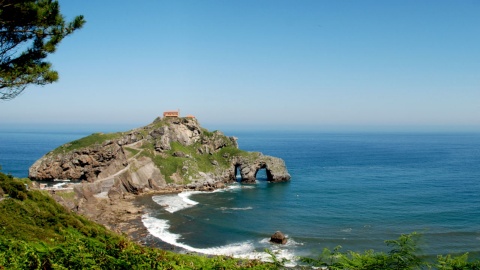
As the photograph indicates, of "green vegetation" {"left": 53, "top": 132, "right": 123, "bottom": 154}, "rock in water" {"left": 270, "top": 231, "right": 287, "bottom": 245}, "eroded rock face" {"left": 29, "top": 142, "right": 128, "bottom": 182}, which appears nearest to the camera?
"rock in water" {"left": 270, "top": 231, "right": 287, "bottom": 245}

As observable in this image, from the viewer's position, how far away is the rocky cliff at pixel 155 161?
3263 inches

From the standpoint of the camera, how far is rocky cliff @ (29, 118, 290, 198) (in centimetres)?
8288

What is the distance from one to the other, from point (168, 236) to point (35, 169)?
183ft

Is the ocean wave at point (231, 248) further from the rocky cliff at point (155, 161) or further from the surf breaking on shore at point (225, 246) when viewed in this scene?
the rocky cliff at point (155, 161)

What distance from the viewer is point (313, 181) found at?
9856cm

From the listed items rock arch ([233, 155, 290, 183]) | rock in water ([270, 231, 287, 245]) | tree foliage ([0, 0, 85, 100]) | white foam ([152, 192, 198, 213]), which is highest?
tree foliage ([0, 0, 85, 100])

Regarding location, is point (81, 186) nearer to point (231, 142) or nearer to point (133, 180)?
point (133, 180)

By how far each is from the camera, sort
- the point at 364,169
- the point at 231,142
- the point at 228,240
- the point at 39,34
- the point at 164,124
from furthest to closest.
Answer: the point at 364,169 → the point at 231,142 → the point at 164,124 → the point at 228,240 → the point at 39,34

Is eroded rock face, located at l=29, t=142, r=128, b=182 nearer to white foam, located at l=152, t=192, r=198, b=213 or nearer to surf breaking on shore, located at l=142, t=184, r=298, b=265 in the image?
white foam, located at l=152, t=192, r=198, b=213

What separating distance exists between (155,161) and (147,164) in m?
3.18

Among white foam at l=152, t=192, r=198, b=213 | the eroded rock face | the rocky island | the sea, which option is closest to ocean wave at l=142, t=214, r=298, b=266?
the sea

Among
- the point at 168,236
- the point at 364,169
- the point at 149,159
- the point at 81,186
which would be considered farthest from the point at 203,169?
the point at 364,169

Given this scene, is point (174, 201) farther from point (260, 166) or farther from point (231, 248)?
point (260, 166)

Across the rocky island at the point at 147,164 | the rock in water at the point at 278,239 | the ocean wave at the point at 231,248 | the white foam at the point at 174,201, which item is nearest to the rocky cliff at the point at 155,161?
the rocky island at the point at 147,164
